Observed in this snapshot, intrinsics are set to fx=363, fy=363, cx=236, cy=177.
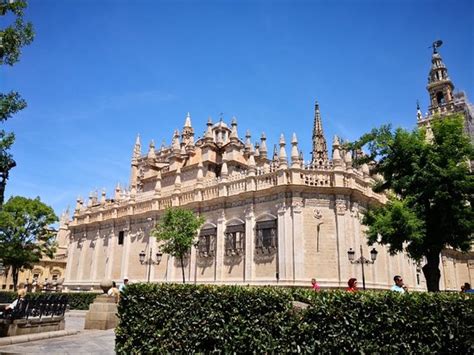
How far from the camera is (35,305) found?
42.6ft

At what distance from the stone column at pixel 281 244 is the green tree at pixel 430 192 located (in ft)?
21.6

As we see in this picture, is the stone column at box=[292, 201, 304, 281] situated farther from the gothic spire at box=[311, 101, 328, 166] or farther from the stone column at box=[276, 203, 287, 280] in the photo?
the gothic spire at box=[311, 101, 328, 166]

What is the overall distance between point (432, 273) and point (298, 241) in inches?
315

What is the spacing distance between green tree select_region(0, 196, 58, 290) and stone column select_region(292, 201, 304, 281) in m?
30.1

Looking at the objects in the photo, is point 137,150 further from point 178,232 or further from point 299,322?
point 299,322

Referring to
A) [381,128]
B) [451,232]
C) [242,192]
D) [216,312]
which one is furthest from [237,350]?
[242,192]

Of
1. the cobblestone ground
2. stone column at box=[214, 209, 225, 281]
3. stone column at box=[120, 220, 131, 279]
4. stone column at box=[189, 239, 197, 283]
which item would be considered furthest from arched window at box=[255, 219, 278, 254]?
stone column at box=[120, 220, 131, 279]

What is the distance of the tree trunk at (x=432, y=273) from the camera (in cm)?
1659

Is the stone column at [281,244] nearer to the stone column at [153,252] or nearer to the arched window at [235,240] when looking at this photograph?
the arched window at [235,240]

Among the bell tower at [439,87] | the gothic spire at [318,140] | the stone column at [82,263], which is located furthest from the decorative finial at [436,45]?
the stone column at [82,263]

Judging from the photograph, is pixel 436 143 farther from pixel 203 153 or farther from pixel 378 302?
pixel 203 153

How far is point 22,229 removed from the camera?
38781mm

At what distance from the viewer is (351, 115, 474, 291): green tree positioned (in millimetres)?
16156

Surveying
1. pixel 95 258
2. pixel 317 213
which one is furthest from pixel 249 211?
pixel 95 258
